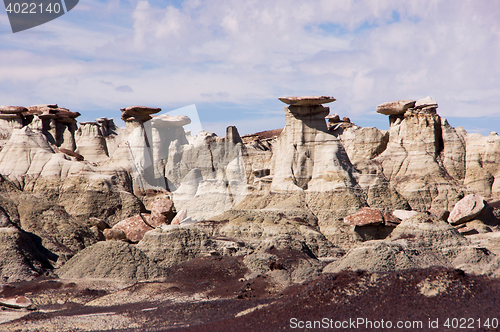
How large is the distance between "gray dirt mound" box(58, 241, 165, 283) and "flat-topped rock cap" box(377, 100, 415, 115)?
970 inches

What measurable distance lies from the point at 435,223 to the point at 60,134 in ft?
130

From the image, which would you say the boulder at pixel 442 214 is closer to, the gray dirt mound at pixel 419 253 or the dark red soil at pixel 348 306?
the gray dirt mound at pixel 419 253

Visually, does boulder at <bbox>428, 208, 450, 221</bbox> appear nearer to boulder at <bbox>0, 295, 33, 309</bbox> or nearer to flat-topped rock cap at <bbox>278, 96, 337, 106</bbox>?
flat-topped rock cap at <bbox>278, 96, 337, 106</bbox>

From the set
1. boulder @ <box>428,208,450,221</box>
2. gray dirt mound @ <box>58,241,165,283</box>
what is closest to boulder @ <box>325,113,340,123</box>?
boulder @ <box>428,208,450,221</box>

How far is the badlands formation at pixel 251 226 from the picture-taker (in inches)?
559

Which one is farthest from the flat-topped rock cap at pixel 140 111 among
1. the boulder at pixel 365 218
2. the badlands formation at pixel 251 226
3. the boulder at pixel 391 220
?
the boulder at pixel 391 220

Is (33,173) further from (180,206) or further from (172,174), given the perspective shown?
(172,174)

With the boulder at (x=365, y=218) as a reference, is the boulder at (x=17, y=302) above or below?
below

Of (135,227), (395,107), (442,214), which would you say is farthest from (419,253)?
(395,107)

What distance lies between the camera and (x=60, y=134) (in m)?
53.6

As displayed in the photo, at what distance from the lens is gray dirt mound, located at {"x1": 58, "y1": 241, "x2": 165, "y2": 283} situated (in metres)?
20.6

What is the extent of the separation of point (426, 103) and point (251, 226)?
1849cm

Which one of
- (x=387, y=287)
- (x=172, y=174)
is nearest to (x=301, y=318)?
(x=387, y=287)

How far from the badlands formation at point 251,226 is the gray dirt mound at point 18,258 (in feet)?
0.19
